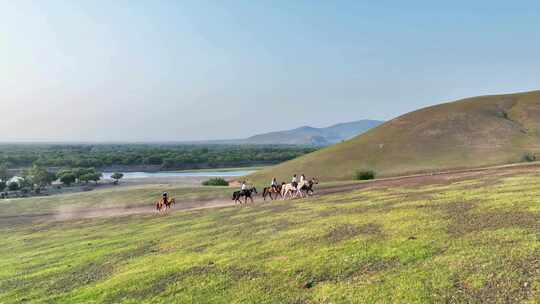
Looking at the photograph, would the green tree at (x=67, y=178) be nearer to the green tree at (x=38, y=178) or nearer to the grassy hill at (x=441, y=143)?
the green tree at (x=38, y=178)

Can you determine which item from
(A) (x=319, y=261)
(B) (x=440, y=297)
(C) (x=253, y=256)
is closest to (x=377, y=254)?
(A) (x=319, y=261)

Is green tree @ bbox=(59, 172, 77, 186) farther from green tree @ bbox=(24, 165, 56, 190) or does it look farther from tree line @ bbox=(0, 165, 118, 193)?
green tree @ bbox=(24, 165, 56, 190)

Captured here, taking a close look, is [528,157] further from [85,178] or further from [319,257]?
[85,178]

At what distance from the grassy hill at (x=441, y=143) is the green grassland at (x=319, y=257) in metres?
47.1

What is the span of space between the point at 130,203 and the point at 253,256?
39417 millimetres

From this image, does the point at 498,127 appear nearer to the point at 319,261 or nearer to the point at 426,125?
the point at 426,125

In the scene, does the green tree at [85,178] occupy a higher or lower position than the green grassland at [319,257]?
lower

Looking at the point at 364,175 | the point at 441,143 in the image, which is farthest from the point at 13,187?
the point at 441,143

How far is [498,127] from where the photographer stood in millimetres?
86938

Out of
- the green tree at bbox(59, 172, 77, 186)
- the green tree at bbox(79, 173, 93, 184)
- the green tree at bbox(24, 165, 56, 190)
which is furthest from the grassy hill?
the green tree at bbox(24, 165, 56, 190)

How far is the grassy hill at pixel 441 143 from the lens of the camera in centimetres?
7544

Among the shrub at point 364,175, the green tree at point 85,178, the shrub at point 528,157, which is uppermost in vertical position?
the shrub at point 528,157

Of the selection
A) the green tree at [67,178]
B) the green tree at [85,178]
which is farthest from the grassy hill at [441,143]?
the green tree at [67,178]

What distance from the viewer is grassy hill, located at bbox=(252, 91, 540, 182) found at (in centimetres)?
7544
